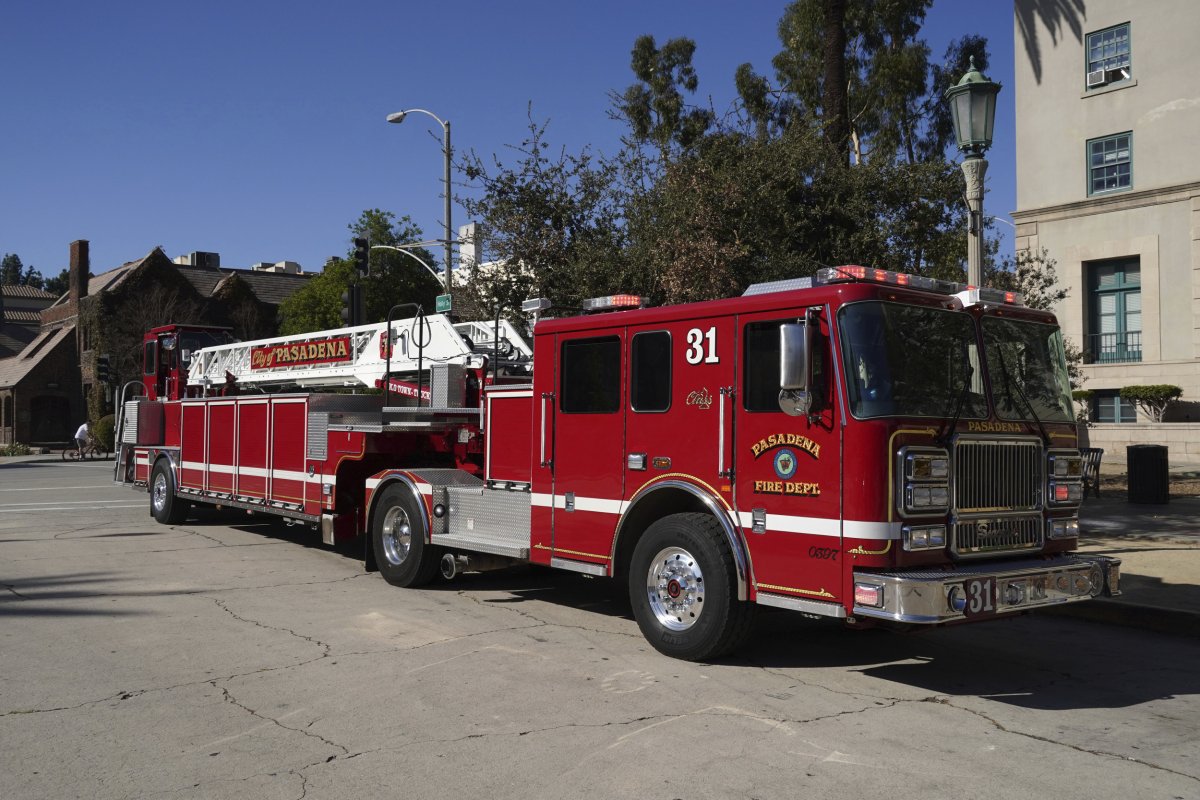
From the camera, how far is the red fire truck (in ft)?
20.8

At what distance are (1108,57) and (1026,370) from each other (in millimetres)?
27606

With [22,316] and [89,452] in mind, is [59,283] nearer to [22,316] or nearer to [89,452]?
[22,316]

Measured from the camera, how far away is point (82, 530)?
1486 centimetres

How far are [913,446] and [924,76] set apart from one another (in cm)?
3641

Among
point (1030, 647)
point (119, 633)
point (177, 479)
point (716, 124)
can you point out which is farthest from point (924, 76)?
point (119, 633)

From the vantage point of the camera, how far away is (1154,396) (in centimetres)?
2816

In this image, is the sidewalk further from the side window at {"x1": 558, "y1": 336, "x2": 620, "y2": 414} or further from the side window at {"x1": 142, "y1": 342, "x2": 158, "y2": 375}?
the side window at {"x1": 142, "y1": 342, "x2": 158, "y2": 375}

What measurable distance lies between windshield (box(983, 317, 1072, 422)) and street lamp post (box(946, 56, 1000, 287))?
3.02 metres

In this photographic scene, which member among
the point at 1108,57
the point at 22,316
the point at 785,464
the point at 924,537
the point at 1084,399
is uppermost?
the point at 1108,57

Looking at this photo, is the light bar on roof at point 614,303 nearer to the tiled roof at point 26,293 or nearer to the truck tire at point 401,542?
the truck tire at point 401,542

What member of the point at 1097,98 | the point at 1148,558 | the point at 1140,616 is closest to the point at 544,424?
the point at 1140,616

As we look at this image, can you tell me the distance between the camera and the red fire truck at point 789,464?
6.33 metres

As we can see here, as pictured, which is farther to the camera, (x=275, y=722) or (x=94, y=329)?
(x=94, y=329)

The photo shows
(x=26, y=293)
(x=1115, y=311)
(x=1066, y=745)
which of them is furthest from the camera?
(x=26, y=293)
